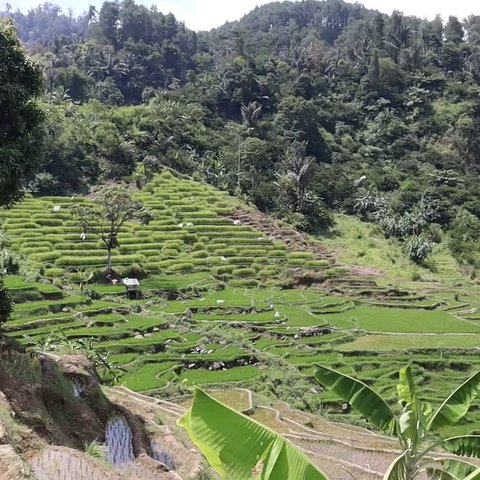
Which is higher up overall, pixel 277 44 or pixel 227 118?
pixel 277 44

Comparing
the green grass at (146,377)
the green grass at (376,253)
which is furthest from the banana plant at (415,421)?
the green grass at (376,253)

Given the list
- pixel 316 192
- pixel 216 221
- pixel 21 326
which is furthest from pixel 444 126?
pixel 21 326

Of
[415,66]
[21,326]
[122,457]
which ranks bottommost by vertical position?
[21,326]

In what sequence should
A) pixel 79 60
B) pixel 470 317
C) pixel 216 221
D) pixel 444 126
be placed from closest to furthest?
1. pixel 470 317
2. pixel 216 221
3. pixel 444 126
4. pixel 79 60

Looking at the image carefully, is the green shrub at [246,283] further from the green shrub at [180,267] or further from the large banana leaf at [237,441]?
the large banana leaf at [237,441]

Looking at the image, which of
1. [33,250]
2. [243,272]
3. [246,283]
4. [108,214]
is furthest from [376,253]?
[33,250]

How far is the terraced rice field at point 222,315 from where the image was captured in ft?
83.1

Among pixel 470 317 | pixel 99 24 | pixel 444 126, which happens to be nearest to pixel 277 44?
pixel 99 24

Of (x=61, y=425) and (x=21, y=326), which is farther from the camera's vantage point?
(x=21, y=326)

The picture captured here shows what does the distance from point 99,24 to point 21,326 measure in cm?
11033

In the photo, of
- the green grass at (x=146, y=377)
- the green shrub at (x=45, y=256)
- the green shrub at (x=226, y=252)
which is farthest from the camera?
the green shrub at (x=226, y=252)

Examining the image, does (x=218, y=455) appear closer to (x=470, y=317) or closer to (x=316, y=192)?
(x=470, y=317)

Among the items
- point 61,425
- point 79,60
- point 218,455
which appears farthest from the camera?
point 79,60

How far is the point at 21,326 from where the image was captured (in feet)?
88.3
